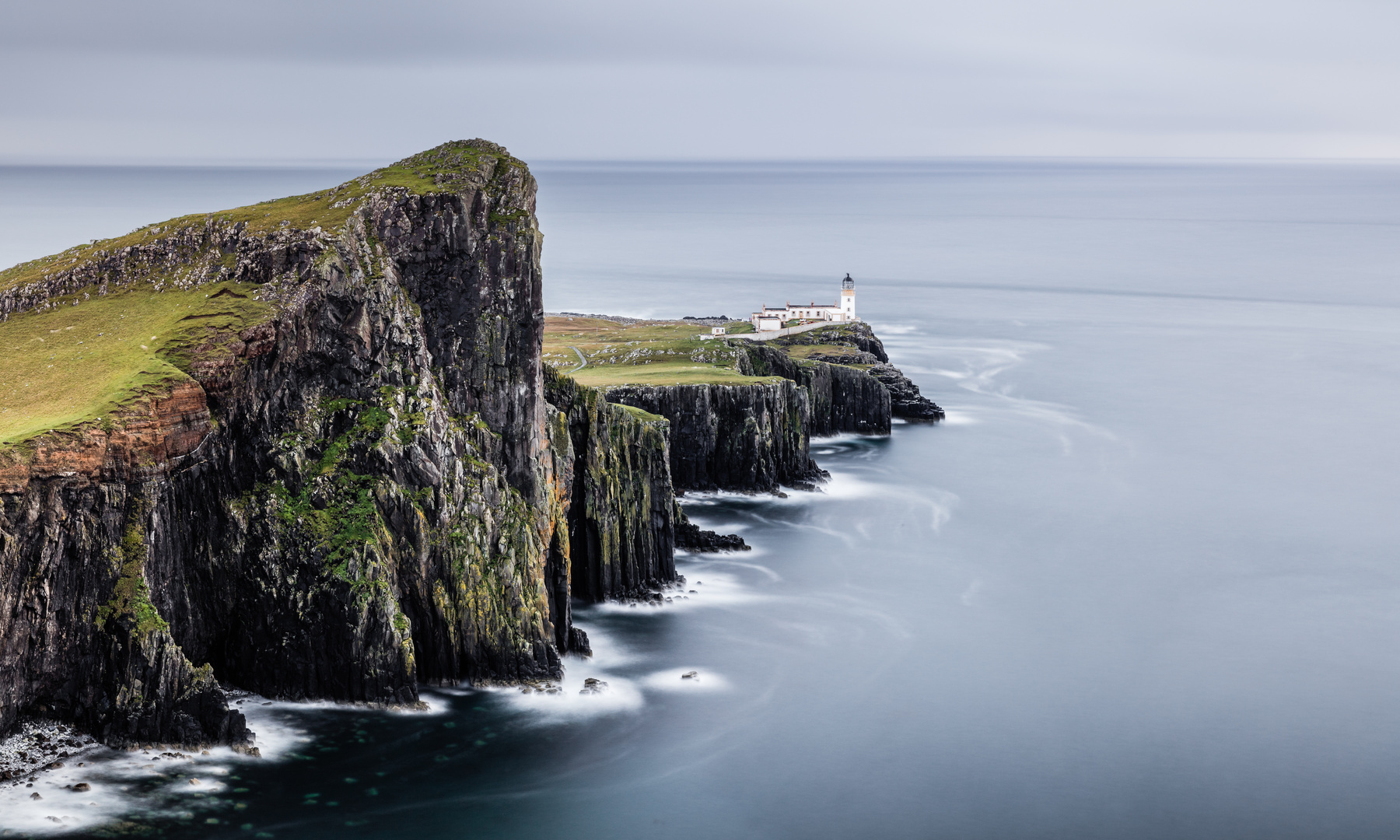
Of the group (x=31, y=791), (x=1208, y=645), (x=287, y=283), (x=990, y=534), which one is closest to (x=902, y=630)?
(x=1208, y=645)

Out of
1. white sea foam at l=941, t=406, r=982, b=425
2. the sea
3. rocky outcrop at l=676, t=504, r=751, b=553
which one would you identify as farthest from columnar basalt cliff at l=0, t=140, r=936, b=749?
white sea foam at l=941, t=406, r=982, b=425

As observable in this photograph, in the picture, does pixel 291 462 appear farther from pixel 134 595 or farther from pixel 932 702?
pixel 932 702

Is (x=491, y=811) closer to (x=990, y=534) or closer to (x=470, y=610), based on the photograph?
(x=470, y=610)

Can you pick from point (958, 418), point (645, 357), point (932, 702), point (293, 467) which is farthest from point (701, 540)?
point (958, 418)

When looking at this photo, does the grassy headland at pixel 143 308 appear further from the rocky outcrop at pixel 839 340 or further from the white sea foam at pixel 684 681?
the rocky outcrop at pixel 839 340

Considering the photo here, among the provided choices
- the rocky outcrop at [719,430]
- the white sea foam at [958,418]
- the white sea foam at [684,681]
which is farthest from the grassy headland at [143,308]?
the white sea foam at [958,418]

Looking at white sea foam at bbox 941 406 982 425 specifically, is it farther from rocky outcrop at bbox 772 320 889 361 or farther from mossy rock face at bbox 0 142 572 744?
mossy rock face at bbox 0 142 572 744
